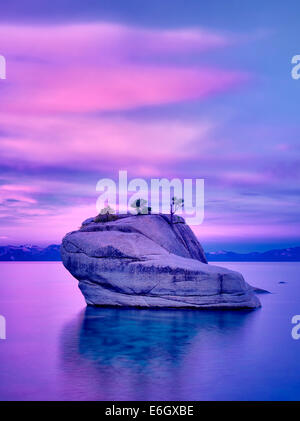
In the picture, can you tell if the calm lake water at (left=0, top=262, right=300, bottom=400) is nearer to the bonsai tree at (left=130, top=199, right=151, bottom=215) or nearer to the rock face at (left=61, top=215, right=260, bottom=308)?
the rock face at (left=61, top=215, right=260, bottom=308)

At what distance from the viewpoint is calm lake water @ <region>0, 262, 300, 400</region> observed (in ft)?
52.9

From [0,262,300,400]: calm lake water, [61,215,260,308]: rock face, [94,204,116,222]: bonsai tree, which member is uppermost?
[94,204,116,222]: bonsai tree

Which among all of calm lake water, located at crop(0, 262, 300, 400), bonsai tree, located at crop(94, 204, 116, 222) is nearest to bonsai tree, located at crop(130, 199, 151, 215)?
bonsai tree, located at crop(94, 204, 116, 222)

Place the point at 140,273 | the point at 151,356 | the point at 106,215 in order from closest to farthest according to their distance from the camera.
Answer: the point at 151,356 < the point at 140,273 < the point at 106,215

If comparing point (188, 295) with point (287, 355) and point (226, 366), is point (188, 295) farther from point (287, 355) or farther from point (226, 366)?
point (226, 366)

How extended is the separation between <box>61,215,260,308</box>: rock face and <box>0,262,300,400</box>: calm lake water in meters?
1.03

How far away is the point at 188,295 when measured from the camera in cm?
3250

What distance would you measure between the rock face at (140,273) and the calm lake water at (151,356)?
3.37 feet

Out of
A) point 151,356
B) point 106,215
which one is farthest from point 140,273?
point 151,356

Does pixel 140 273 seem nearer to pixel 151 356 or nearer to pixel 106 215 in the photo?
pixel 106 215

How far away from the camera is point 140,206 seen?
3994 cm

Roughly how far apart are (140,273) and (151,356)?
11.9 meters
